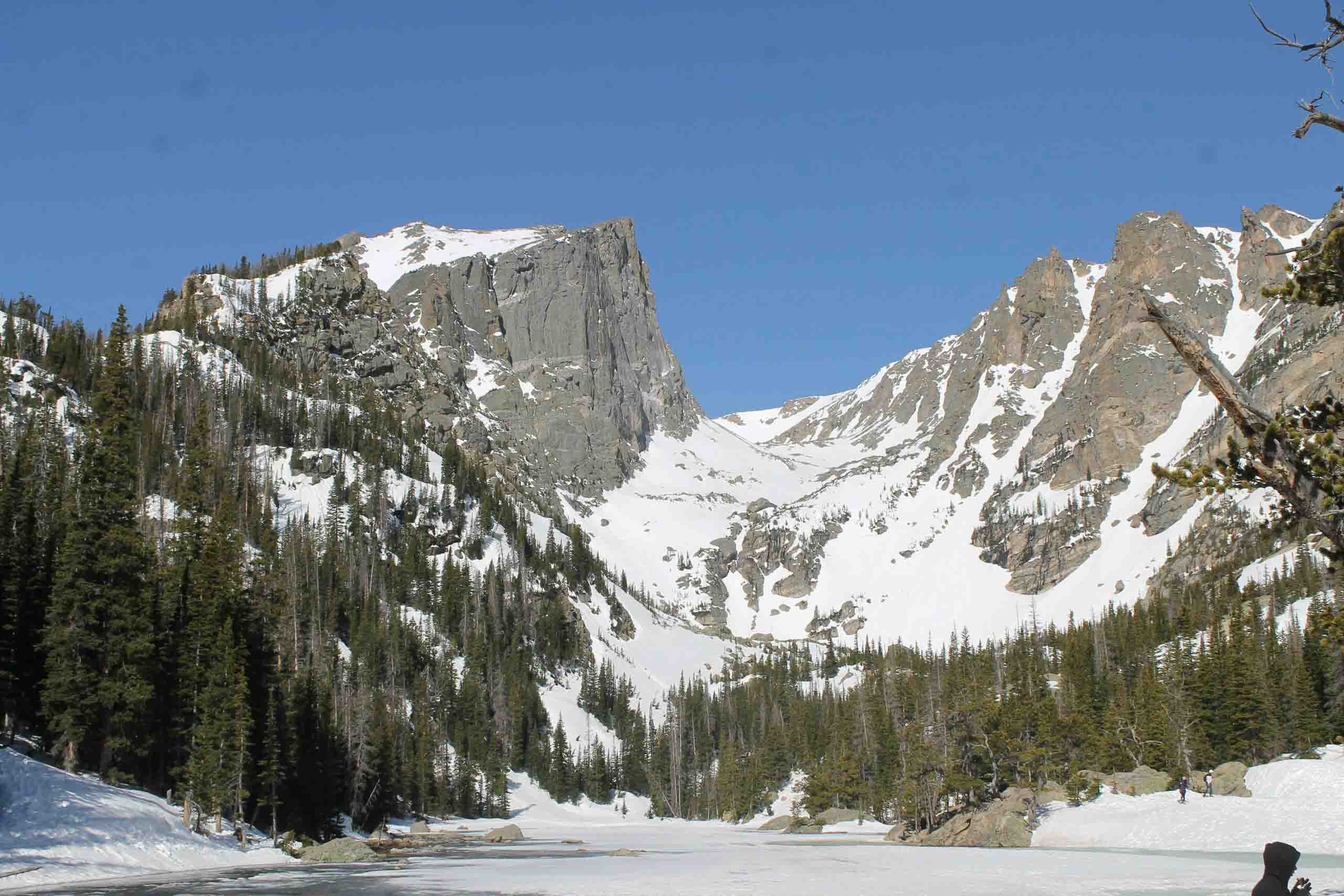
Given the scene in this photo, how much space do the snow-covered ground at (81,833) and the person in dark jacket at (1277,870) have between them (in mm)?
35296

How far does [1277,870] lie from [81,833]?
42.3 m

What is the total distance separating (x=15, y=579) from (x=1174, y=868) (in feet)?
186

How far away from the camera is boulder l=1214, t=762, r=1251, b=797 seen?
A: 2717 inches

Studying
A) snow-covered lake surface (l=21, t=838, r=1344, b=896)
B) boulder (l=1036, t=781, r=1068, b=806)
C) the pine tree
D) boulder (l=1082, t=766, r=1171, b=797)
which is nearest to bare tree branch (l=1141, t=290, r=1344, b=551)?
snow-covered lake surface (l=21, t=838, r=1344, b=896)

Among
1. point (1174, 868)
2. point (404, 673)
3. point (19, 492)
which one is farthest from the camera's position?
point (404, 673)

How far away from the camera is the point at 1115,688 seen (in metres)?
112

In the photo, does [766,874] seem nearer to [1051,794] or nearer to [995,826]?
[995,826]

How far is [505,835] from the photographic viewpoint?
286 feet

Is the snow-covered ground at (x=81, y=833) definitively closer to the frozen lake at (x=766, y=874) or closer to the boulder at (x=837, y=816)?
the frozen lake at (x=766, y=874)

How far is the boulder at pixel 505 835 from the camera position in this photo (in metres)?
83.2

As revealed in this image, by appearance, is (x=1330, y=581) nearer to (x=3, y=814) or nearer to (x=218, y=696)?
(x=218, y=696)

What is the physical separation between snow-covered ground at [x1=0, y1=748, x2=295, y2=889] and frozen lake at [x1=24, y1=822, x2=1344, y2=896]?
2142 mm

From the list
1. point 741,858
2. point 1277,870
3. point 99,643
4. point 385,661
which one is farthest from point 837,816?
point 1277,870

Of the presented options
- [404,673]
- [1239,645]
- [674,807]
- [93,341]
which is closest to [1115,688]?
[1239,645]
